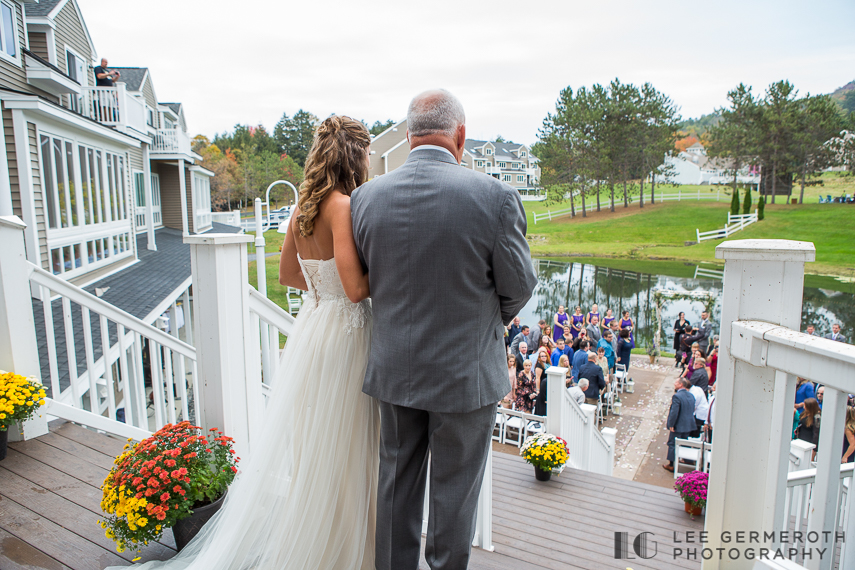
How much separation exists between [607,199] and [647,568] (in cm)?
4759

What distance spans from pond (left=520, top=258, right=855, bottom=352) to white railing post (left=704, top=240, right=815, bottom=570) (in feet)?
57.9

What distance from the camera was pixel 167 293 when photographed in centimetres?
879

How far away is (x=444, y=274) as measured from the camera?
1.52 m

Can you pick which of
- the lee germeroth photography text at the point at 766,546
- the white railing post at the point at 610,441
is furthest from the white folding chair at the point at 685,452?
the lee germeroth photography text at the point at 766,546

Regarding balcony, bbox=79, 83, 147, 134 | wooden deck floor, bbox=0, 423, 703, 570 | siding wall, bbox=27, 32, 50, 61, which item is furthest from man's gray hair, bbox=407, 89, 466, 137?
balcony, bbox=79, 83, 147, 134

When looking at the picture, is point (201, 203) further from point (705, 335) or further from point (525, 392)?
point (705, 335)

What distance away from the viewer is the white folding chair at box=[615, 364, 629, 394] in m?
10.6

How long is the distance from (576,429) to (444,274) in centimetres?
→ 488

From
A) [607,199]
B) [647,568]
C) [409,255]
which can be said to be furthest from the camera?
[607,199]

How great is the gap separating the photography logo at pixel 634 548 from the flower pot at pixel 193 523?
7.94 feet

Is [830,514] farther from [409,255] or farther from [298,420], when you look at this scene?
[298,420]

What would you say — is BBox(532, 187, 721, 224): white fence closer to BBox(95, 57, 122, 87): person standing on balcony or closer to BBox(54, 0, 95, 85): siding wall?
BBox(95, 57, 122, 87): person standing on balcony

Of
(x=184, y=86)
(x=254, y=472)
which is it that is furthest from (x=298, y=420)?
(x=184, y=86)

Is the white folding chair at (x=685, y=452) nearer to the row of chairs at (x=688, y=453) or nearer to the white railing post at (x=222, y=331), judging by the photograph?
the row of chairs at (x=688, y=453)
